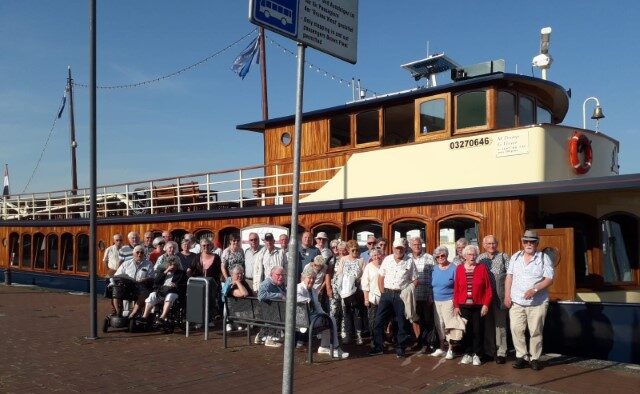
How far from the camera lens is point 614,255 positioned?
9992mm

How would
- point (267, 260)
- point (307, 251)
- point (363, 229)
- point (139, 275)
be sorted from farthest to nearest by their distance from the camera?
point (363, 229) < point (139, 275) < point (267, 260) < point (307, 251)

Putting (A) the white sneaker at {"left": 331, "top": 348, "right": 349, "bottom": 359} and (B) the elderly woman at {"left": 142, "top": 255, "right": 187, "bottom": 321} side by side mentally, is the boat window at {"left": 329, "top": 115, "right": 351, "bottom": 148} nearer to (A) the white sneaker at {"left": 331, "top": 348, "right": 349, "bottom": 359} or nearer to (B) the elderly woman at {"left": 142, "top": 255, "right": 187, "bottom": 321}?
(B) the elderly woman at {"left": 142, "top": 255, "right": 187, "bottom": 321}

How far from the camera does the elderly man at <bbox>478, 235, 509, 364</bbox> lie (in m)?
8.05

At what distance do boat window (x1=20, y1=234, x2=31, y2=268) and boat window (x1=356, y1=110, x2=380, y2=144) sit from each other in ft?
46.1

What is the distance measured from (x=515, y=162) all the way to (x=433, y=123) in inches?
79.9

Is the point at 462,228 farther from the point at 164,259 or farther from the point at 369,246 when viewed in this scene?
the point at 164,259

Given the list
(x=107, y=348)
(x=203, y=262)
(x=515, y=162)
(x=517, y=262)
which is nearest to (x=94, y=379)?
(x=107, y=348)

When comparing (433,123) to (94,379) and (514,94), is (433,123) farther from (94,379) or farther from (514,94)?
(94,379)

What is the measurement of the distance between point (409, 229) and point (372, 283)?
2600mm

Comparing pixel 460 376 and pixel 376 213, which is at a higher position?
pixel 376 213

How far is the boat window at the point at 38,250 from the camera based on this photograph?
20.6 meters

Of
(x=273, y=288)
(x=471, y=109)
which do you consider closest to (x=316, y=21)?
(x=273, y=288)

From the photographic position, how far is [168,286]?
10156mm

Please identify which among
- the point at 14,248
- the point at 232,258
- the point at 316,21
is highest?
the point at 316,21
